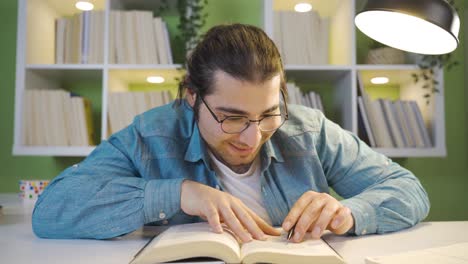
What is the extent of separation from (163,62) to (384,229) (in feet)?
4.33

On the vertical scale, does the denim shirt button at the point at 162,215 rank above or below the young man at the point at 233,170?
below

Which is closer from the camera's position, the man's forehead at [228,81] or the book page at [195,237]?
the book page at [195,237]

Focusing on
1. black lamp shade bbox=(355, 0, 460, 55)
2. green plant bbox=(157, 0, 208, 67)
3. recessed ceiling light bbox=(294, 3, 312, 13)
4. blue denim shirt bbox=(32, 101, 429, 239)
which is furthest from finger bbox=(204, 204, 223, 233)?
recessed ceiling light bbox=(294, 3, 312, 13)

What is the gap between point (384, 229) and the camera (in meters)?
1.09

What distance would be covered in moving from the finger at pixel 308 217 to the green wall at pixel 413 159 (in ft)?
5.02

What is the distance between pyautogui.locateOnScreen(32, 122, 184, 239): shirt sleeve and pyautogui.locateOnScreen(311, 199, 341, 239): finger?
0.31m

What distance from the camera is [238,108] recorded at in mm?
1086

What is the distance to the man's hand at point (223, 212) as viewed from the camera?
920mm

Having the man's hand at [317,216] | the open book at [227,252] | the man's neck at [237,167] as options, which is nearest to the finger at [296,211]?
the man's hand at [317,216]

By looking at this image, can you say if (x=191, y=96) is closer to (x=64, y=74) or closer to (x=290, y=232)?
(x=290, y=232)

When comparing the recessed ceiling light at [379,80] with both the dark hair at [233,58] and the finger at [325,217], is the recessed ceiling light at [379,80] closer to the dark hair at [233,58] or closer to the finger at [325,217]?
the dark hair at [233,58]

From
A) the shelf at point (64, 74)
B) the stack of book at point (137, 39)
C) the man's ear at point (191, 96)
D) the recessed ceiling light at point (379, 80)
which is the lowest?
the man's ear at point (191, 96)

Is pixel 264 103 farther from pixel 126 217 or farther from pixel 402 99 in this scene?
pixel 402 99

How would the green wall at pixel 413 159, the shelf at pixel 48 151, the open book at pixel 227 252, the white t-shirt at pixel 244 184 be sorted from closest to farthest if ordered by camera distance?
the open book at pixel 227 252
the white t-shirt at pixel 244 184
the shelf at pixel 48 151
the green wall at pixel 413 159
